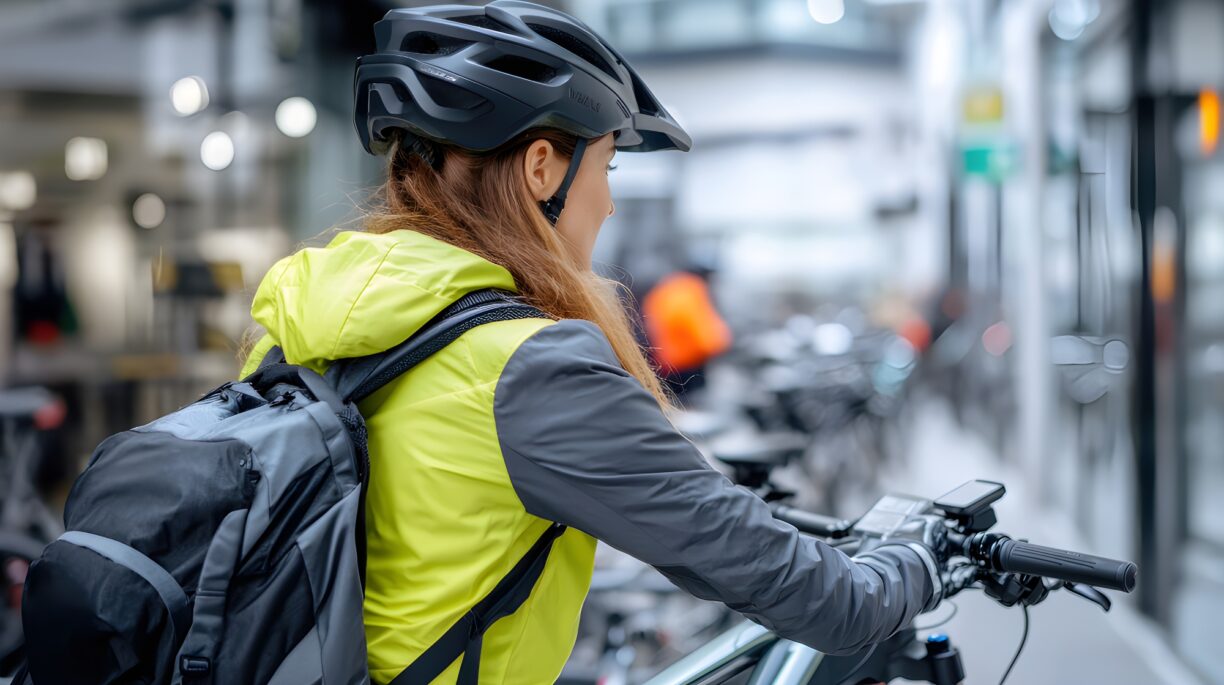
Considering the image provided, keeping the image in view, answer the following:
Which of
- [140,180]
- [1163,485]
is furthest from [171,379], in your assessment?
[1163,485]

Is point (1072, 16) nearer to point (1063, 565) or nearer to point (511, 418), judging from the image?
point (1063, 565)

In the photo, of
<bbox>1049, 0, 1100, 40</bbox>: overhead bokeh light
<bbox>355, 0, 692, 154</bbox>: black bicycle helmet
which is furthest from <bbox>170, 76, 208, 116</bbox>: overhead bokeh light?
<bbox>355, 0, 692, 154</bbox>: black bicycle helmet

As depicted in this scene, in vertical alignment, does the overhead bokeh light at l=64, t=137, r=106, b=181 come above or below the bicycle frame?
above

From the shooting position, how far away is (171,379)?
6422 mm

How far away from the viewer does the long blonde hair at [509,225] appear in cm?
140

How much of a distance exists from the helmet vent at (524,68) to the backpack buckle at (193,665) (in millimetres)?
848

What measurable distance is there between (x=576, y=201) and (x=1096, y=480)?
5544 millimetres

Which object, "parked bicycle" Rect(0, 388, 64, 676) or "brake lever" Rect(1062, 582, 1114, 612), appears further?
"parked bicycle" Rect(0, 388, 64, 676)

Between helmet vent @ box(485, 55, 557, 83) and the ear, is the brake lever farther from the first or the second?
helmet vent @ box(485, 55, 557, 83)

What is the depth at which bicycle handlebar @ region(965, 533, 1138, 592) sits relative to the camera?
1319mm

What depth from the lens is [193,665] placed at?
1056 millimetres

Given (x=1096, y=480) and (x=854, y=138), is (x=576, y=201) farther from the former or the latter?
(x=854, y=138)

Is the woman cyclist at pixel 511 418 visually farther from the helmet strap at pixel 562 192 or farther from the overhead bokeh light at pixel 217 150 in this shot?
the overhead bokeh light at pixel 217 150

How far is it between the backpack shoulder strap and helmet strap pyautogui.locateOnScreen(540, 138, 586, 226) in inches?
9.5
